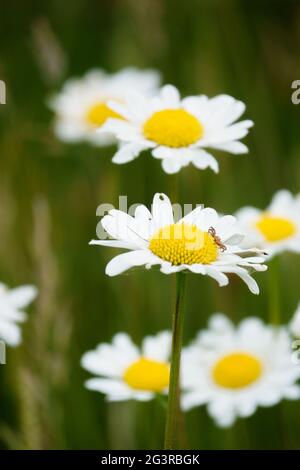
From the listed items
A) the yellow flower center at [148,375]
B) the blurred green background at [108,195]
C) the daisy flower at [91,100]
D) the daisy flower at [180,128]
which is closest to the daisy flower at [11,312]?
the blurred green background at [108,195]

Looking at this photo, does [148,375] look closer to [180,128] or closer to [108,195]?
[180,128]

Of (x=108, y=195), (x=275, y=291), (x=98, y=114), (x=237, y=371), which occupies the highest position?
(x=98, y=114)

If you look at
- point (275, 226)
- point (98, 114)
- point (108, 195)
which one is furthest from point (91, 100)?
point (275, 226)

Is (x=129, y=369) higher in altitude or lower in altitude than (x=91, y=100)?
lower

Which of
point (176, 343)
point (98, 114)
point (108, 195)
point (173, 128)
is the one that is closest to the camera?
point (176, 343)

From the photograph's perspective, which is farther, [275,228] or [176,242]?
[275,228]

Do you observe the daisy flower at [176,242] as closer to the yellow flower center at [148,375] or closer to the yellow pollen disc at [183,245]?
the yellow pollen disc at [183,245]
